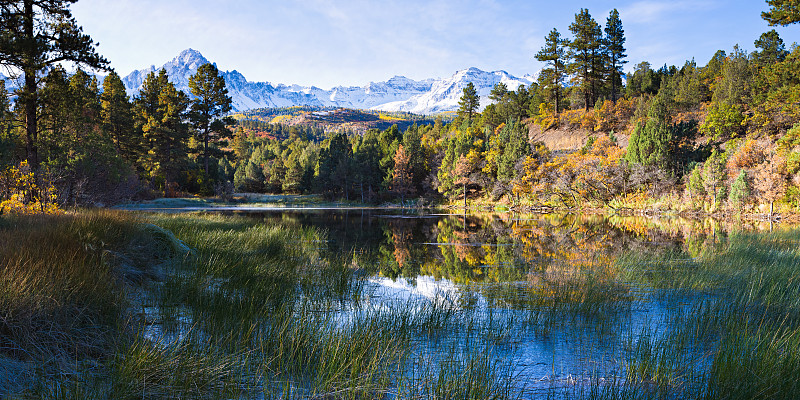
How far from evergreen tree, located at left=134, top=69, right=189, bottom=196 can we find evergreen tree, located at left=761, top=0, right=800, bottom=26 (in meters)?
52.5

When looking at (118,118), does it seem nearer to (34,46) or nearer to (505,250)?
(34,46)

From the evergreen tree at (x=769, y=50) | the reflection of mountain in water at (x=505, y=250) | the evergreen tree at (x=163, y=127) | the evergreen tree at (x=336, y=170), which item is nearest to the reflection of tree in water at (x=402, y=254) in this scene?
the reflection of mountain in water at (x=505, y=250)

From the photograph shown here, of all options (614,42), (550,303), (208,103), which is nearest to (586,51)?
(614,42)

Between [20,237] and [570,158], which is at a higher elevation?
[570,158]

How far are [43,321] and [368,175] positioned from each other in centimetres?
6444

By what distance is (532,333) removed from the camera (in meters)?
6.12

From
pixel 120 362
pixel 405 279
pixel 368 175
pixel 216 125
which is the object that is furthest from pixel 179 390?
pixel 368 175

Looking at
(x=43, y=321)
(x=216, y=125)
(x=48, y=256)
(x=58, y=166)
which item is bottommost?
(x=43, y=321)

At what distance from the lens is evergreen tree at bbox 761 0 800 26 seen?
2028 cm

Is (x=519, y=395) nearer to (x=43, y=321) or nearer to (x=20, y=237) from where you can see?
(x=43, y=321)

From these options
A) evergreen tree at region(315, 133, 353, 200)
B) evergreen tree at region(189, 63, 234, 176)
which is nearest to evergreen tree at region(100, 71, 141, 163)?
evergreen tree at region(189, 63, 234, 176)

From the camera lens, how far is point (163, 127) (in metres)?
48.9

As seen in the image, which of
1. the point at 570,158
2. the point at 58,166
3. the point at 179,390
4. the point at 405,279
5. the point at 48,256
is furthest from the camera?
the point at 570,158

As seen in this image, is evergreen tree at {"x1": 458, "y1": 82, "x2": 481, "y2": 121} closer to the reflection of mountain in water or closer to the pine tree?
the pine tree
